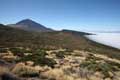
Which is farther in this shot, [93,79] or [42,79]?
[93,79]

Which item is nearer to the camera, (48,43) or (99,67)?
(99,67)

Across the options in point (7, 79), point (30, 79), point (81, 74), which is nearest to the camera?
point (7, 79)

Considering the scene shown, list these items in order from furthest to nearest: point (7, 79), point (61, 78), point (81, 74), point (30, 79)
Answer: point (81, 74)
point (61, 78)
point (30, 79)
point (7, 79)

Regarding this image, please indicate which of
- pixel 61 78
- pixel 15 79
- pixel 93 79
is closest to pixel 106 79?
pixel 93 79

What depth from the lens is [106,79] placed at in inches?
578

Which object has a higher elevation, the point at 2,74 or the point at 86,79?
the point at 2,74

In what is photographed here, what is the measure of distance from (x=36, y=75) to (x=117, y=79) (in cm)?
823

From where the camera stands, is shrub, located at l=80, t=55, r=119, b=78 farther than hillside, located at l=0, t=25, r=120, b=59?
No

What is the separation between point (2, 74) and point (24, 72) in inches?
73.8

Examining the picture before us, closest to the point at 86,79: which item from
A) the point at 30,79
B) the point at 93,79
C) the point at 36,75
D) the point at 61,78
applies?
the point at 93,79

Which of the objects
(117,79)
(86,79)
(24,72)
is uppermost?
(24,72)

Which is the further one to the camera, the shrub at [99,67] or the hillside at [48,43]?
the hillside at [48,43]

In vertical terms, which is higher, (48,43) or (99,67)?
(99,67)

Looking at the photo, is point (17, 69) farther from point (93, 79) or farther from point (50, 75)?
point (93, 79)
